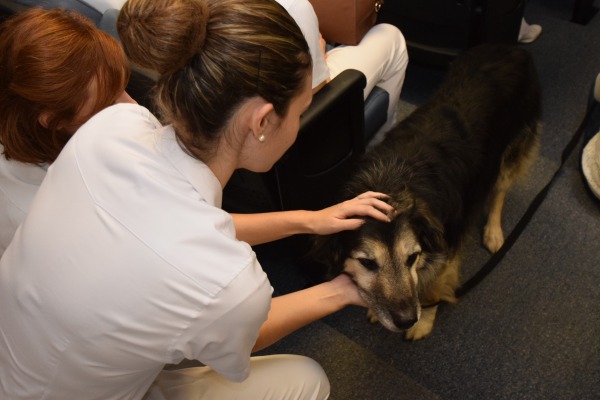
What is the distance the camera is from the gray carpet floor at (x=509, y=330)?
5.57ft

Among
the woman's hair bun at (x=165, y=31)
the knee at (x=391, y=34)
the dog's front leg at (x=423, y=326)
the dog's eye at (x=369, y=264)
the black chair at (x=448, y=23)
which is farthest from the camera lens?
the black chair at (x=448, y=23)

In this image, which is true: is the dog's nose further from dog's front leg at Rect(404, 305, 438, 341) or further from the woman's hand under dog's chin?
dog's front leg at Rect(404, 305, 438, 341)

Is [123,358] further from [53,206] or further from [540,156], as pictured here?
[540,156]

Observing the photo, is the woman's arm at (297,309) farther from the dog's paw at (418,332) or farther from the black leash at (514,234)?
the black leash at (514,234)

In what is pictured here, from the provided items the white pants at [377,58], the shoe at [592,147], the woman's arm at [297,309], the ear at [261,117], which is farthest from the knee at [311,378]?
the shoe at [592,147]

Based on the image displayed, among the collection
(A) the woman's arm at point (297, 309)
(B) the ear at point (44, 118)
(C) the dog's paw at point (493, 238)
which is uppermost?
(B) the ear at point (44, 118)

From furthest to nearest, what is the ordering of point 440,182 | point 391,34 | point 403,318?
1. point 391,34
2. point 440,182
3. point 403,318

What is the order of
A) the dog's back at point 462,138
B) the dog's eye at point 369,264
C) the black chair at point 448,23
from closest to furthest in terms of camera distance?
the dog's eye at point 369,264 → the dog's back at point 462,138 → the black chair at point 448,23

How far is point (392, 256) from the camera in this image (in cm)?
148

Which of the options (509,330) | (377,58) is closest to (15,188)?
(377,58)

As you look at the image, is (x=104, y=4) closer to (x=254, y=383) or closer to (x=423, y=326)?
(x=254, y=383)

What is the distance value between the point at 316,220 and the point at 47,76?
0.73 meters

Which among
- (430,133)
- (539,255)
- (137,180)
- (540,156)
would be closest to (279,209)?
(430,133)

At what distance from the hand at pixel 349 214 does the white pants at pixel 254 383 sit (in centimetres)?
36
